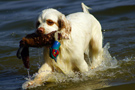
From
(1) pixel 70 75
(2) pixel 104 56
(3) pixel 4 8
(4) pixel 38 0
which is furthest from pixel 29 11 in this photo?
(1) pixel 70 75

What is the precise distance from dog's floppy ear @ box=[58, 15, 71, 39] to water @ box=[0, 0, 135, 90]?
0.82m

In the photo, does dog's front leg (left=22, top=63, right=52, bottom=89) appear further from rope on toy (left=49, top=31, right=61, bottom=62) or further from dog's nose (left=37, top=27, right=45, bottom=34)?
dog's nose (left=37, top=27, right=45, bottom=34)

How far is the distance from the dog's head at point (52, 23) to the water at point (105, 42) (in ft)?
2.23

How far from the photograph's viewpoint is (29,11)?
1288cm

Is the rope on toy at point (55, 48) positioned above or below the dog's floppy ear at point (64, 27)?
below

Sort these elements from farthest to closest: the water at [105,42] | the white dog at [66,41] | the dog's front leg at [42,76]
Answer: the water at [105,42], the dog's front leg at [42,76], the white dog at [66,41]

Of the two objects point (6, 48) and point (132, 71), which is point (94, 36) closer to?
point (132, 71)

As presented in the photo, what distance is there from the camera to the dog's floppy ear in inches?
177

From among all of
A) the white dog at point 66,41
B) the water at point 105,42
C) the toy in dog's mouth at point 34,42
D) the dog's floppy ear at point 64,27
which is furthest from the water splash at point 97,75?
the dog's floppy ear at point 64,27

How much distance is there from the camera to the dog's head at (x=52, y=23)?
4.41 m

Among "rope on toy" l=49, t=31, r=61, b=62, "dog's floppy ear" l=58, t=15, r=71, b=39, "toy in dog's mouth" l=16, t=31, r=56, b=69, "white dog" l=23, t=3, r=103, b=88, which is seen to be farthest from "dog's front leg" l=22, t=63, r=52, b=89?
"dog's floppy ear" l=58, t=15, r=71, b=39

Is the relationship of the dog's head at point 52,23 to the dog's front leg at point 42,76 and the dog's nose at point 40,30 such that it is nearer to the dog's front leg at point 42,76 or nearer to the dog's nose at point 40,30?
the dog's nose at point 40,30

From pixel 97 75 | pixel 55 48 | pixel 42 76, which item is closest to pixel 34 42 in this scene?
pixel 55 48

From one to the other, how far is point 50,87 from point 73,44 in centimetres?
94
